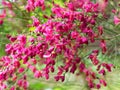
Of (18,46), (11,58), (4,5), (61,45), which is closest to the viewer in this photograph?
(61,45)

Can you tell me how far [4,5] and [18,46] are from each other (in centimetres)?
164

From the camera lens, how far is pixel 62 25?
2.40 metres

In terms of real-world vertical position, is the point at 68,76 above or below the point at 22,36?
below

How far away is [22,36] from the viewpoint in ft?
8.18

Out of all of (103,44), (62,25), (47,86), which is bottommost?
(47,86)

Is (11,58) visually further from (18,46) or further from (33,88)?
(33,88)

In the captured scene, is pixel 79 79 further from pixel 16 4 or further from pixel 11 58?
pixel 11 58

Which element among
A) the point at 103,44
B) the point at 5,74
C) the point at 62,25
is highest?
the point at 62,25

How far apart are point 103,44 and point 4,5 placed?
1.82 metres

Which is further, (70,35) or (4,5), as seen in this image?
(4,5)

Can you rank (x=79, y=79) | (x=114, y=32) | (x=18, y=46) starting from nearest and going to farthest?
(x=18, y=46)
(x=114, y=32)
(x=79, y=79)

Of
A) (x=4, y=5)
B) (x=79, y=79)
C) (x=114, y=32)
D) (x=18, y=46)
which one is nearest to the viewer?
(x=18, y=46)

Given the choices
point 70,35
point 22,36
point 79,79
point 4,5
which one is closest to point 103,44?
point 70,35

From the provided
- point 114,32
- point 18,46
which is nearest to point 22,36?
point 18,46
